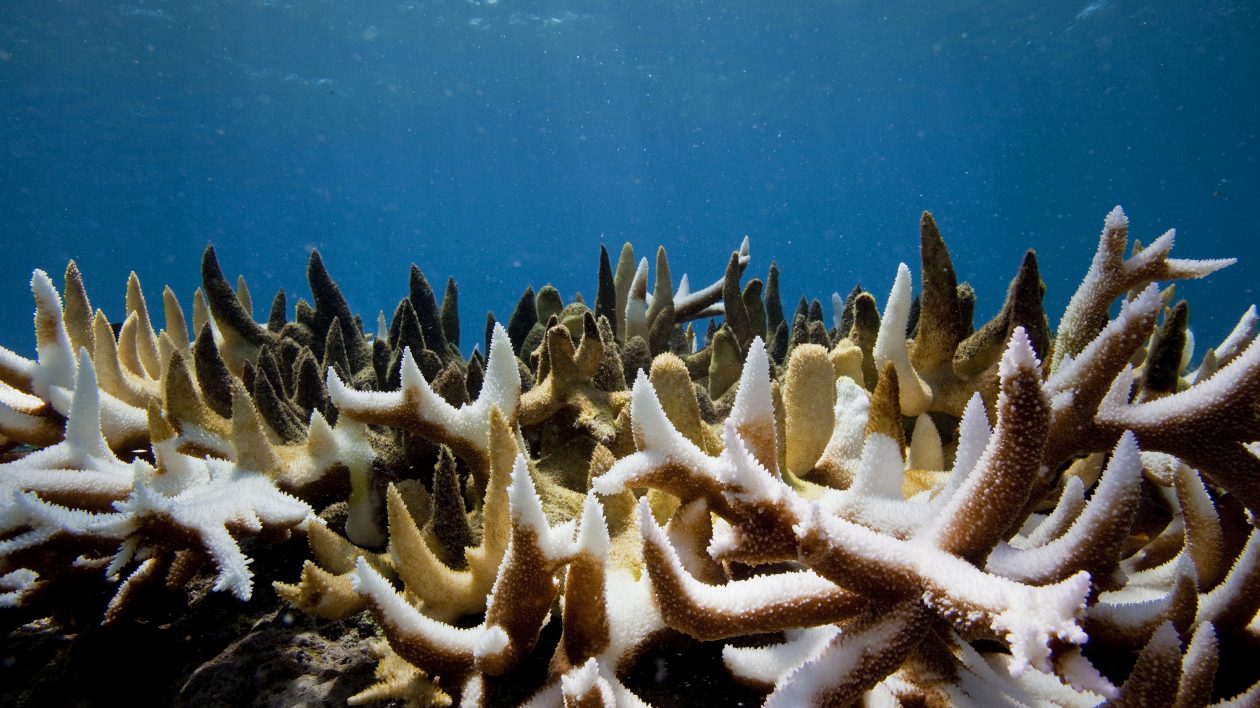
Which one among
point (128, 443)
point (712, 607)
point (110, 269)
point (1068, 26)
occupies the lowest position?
point (712, 607)

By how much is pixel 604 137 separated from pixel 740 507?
11167 centimetres

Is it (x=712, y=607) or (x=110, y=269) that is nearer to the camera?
(x=712, y=607)

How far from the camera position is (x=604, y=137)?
106 meters

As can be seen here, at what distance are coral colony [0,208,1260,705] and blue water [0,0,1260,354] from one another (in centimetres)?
5618

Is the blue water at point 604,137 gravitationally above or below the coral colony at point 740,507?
above

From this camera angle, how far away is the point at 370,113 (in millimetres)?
76500

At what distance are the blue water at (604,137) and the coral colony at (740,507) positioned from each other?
56.2 m

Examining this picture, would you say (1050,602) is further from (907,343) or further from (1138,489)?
(907,343)

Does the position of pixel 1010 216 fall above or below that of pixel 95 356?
above

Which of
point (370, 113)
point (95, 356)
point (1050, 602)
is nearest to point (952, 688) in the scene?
point (1050, 602)

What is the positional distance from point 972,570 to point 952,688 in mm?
376

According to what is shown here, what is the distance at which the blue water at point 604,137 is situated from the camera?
50875 mm

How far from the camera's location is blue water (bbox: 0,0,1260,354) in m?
50.9

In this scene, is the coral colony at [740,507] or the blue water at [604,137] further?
the blue water at [604,137]
